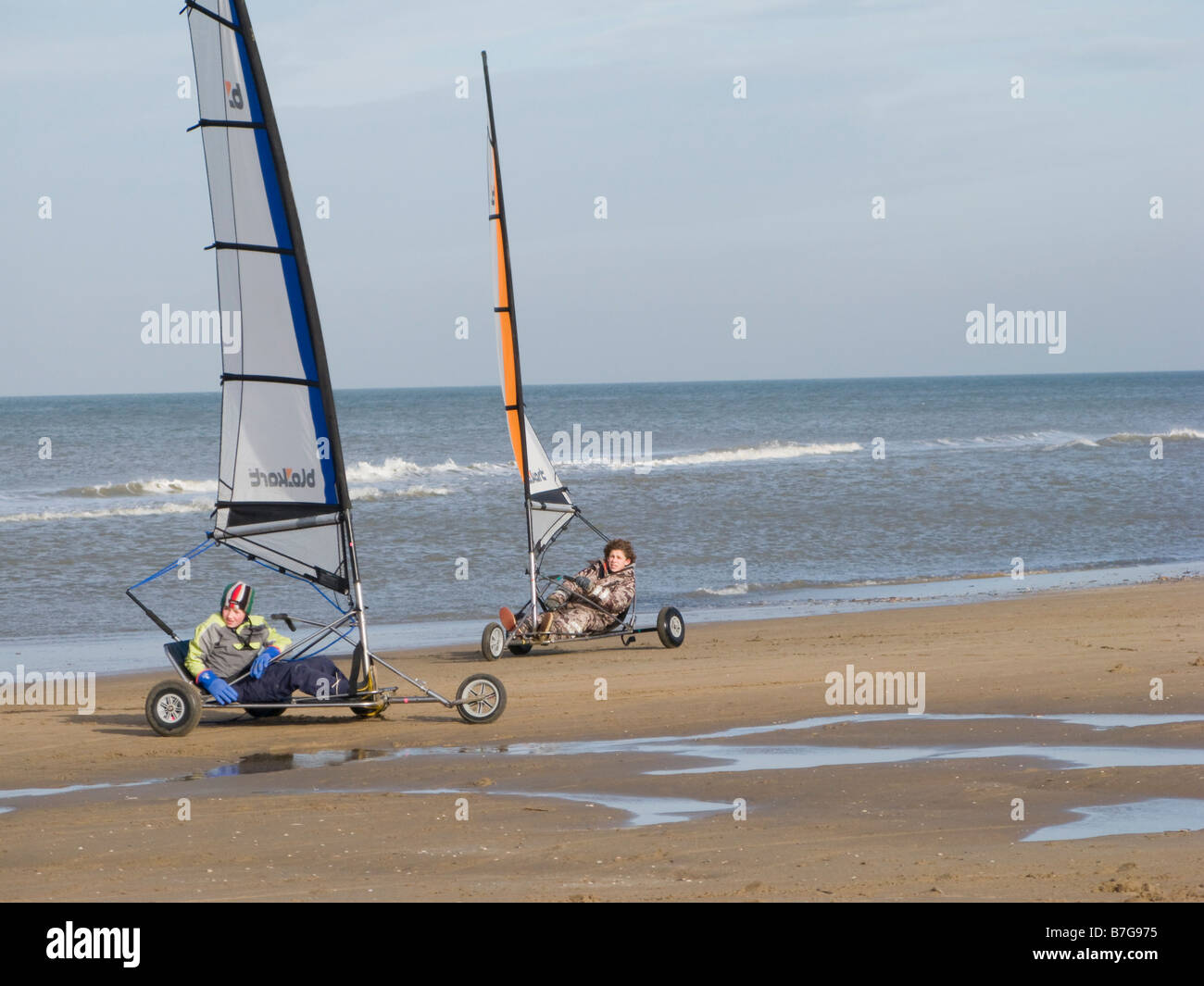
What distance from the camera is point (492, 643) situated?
42.5 ft

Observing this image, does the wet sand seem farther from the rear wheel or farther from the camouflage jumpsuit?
the camouflage jumpsuit

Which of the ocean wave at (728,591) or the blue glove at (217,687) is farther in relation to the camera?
the ocean wave at (728,591)

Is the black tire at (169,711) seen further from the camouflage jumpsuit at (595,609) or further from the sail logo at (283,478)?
the camouflage jumpsuit at (595,609)

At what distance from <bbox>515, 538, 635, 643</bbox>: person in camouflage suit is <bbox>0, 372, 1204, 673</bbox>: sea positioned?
52.9 inches

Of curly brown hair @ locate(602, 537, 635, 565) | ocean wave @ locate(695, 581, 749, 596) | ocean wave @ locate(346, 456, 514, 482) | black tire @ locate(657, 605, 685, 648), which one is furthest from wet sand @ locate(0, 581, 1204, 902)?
ocean wave @ locate(346, 456, 514, 482)

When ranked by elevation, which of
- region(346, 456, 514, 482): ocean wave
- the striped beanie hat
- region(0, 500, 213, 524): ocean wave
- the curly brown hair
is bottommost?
the striped beanie hat

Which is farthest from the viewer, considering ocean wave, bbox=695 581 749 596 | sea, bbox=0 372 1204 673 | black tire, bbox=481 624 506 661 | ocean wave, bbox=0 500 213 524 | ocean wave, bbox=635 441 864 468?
ocean wave, bbox=635 441 864 468

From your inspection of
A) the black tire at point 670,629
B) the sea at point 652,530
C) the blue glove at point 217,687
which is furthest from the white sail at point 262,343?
the black tire at point 670,629

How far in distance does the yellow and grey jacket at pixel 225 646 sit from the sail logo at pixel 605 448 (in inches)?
1150

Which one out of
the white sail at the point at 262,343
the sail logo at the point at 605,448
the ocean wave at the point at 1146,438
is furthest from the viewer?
the ocean wave at the point at 1146,438

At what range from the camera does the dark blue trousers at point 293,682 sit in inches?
381

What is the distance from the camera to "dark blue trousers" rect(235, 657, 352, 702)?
381 inches

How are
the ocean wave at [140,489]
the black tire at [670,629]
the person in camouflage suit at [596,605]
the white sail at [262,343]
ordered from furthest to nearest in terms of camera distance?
the ocean wave at [140,489]
the person in camouflage suit at [596,605]
the black tire at [670,629]
the white sail at [262,343]
